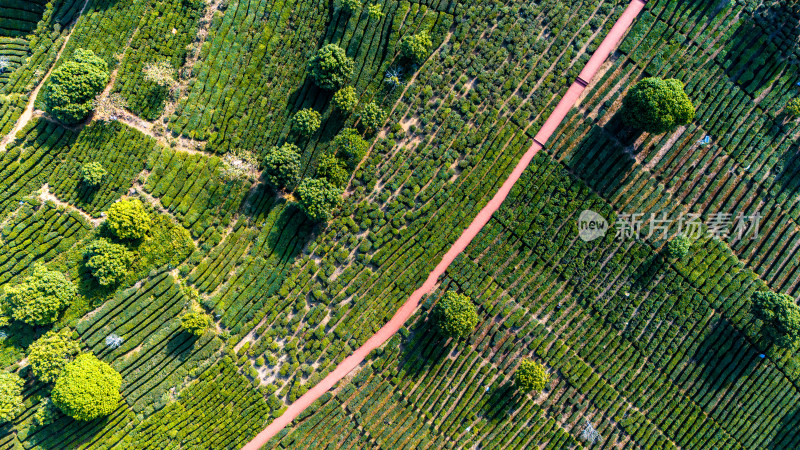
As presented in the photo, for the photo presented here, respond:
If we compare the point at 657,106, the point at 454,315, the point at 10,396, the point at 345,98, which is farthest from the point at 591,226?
the point at 10,396

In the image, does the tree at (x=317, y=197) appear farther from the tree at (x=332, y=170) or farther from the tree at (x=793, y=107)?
the tree at (x=793, y=107)

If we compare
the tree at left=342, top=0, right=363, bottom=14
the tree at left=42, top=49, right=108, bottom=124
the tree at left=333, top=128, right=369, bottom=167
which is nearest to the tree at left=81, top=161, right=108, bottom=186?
the tree at left=42, top=49, right=108, bottom=124

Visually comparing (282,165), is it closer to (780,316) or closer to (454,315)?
(454,315)

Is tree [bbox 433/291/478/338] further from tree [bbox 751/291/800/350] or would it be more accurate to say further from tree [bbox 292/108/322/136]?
tree [bbox 751/291/800/350]

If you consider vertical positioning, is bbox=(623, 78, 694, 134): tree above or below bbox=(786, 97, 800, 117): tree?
below

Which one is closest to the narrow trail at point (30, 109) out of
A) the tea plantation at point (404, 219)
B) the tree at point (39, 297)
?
the tea plantation at point (404, 219)
